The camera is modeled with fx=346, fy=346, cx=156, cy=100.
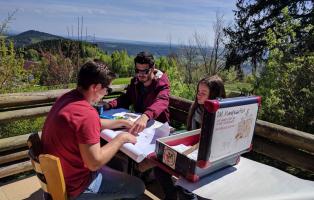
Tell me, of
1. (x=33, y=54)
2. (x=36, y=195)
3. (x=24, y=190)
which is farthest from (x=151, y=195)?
(x=33, y=54)

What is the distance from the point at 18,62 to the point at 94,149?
5.36m

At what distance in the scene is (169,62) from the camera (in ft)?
44.5

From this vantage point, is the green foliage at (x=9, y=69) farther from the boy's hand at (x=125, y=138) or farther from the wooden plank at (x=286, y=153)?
the wooden plank at (x=286, y=153)

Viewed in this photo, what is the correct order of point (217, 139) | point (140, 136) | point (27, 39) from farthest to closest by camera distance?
point (27, 39) < point (140, 136) < point (217, 139)

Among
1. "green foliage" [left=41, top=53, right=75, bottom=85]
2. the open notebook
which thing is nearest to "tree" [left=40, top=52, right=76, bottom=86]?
"green foliage" [left=41, top=53, right=75, bottom=85]

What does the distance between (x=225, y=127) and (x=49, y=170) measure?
3.31ft

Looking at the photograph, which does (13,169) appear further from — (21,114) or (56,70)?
(56,70)

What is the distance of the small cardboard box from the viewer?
6.10 ft

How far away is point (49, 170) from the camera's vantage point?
192 cm

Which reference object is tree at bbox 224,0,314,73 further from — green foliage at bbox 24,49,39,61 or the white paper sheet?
the white paper sheet

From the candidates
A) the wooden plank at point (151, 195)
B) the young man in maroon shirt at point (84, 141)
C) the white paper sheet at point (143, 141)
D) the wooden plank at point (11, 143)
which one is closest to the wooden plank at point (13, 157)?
the wooden plank at point (11, 143)

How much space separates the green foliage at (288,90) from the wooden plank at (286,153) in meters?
1.89

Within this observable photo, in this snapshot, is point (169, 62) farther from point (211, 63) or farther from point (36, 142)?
point (36, 142)

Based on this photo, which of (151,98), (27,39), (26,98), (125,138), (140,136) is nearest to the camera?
(125,138)
